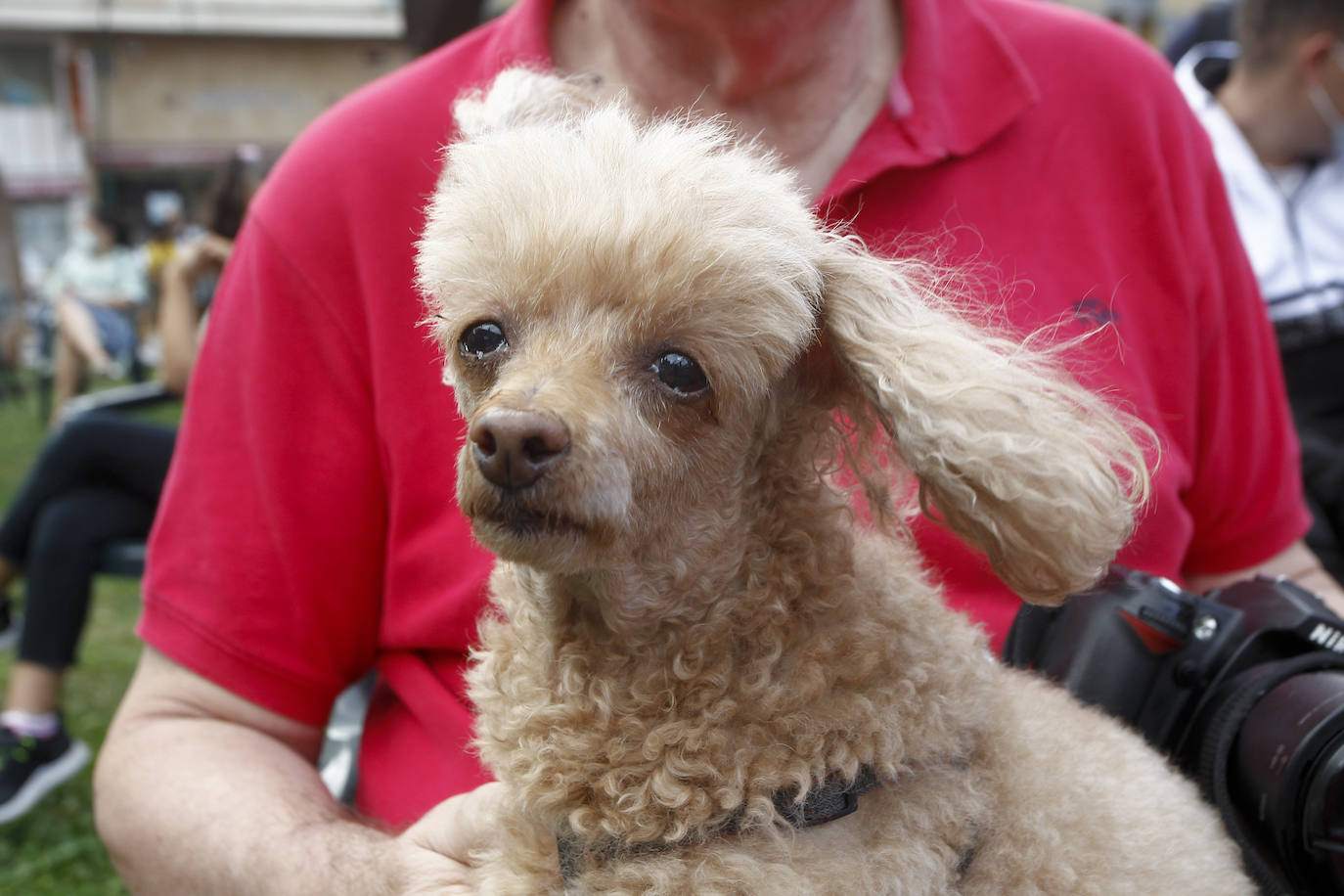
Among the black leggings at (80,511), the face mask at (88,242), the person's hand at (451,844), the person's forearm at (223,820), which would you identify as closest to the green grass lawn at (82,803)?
the black leggings at (80,511)

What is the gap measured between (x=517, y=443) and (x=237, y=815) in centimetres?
73

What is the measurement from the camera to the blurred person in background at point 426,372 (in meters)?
1.46

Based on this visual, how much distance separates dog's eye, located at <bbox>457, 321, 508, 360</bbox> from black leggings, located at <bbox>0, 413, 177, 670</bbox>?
2894 millimetres

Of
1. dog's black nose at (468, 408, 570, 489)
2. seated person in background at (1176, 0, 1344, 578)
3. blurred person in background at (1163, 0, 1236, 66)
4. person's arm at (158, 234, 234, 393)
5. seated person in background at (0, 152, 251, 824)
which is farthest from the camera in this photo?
person's arm at (158, 234, 234, 393)

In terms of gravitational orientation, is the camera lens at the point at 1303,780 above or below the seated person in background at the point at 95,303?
above

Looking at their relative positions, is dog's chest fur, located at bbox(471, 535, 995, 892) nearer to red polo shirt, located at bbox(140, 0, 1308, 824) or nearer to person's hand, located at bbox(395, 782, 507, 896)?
person's hand, located at bbox(395, 782, 507, 896)

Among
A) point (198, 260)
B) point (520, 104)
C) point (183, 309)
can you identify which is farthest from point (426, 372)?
point (198, 260)

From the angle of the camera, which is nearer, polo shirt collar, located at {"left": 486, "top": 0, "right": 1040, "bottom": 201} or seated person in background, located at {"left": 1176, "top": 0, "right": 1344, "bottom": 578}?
polo shirt collar, located at {"left": 486, "top": 0, "right": 1040, "bottom": 201}

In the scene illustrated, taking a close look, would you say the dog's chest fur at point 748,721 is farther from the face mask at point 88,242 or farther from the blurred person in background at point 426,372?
the face mask at point 88,242

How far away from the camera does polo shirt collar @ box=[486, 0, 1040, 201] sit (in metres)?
1.50

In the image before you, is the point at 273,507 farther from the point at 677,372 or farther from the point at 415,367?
the point at 677,372

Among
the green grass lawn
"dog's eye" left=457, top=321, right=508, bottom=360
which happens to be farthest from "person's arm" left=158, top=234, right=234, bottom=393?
"dog's eye" left=457, top=321, right=508, bottom=360

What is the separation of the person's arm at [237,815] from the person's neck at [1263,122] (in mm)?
3057

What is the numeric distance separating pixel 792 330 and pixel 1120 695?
67cm
